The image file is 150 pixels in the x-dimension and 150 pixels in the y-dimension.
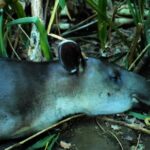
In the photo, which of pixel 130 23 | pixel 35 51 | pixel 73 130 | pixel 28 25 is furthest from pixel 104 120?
pixel 130 23

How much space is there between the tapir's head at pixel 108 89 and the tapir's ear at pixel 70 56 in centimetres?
8

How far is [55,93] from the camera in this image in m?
4.08

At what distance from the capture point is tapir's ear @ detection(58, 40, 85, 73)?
396 cm

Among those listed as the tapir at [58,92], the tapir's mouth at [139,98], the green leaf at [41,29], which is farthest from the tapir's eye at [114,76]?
the green leaf at [41,29]

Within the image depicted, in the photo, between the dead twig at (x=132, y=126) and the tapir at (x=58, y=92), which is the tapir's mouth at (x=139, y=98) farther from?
the dead twig at (x=132, y=126)

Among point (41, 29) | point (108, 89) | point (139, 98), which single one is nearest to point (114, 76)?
point (108, 89)

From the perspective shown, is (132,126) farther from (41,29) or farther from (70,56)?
(41,29)

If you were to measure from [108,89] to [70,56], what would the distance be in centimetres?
40

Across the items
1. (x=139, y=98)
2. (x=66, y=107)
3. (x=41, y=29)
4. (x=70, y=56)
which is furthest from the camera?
(x=41, y=29)

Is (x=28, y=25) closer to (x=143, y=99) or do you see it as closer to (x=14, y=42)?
(x=14, y=42)

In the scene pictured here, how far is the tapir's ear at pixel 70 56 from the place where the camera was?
3.96 meters

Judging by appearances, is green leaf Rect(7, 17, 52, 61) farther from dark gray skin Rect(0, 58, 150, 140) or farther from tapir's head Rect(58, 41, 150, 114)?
tapir's head Rect(58, 41, 150, 114)

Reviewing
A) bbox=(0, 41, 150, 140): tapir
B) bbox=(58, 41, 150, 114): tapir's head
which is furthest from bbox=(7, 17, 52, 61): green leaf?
bbox=(58, 41, 150, 114): tapir's head

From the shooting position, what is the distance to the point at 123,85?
4.20m
